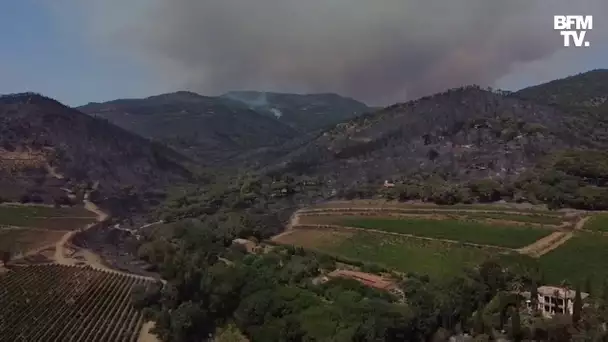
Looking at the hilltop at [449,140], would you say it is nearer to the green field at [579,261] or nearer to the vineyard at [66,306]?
the green field at [579,261]

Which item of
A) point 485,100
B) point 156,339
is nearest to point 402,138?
point 485,100

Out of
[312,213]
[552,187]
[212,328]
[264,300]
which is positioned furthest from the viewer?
[312,213]

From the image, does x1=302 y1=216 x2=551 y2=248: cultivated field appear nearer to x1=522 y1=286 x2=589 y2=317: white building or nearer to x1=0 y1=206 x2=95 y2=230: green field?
x1=522 y1=286 x2=589 y2=317: white building

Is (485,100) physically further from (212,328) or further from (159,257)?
(212,328)

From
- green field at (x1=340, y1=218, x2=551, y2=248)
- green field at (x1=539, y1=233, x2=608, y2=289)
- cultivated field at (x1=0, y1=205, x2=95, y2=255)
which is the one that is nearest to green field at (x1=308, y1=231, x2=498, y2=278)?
green field at (x1=340, y1=218, x2=551, y2=248)

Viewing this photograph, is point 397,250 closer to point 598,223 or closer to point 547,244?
point 547,244

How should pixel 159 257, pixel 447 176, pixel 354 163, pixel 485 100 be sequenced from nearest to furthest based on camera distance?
pixel 159 257 → pixel 447 176 → pixel 354 163 → pixel 485 100

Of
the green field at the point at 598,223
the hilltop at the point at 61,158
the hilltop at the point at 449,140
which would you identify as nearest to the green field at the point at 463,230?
the green field at the point at 598,223
